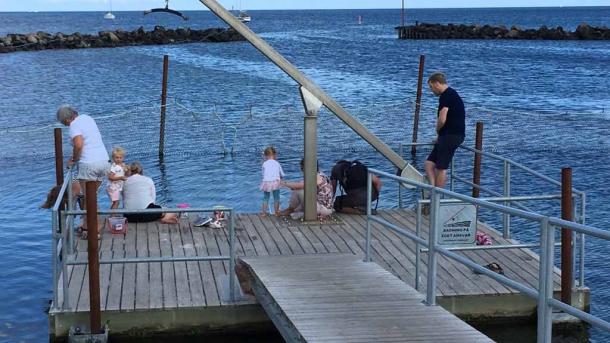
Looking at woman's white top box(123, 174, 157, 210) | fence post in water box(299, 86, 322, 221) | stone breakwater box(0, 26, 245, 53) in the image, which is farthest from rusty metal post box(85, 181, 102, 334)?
stone breakwater box(0, 26, 245, 53)

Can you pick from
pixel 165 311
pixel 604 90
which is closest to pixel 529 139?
pixel 165 311

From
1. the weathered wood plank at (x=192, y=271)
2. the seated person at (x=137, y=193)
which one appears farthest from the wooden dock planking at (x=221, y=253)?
the seated person at (x=137, y=193)

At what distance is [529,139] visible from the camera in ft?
89.9

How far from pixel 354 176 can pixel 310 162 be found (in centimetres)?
100

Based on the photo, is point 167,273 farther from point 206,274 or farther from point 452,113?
point 452,113

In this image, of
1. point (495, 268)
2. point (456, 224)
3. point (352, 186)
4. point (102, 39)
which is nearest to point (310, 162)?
point (352, 186)

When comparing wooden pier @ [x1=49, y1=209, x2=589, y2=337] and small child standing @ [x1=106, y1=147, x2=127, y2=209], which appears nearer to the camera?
wooden pier @ [x1=49, y1=209, x2=589, y2=337]

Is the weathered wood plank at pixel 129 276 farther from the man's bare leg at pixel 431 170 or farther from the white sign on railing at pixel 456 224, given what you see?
the man's bare leg at pixel 431 170

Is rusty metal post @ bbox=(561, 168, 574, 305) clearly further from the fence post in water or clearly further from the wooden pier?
the fence post in water

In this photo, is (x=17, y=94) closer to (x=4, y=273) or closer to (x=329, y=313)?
(x=4, y=273)

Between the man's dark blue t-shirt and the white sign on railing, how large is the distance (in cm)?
349

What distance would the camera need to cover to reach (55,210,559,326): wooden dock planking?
9.76 meters

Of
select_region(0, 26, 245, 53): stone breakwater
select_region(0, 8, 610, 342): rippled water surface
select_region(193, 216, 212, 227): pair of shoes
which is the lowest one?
select_region(0, 8, 610, 342): rippled water surface

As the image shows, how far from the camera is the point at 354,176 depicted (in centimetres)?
1329
